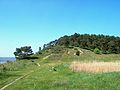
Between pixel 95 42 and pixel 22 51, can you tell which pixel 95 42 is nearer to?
pixel 95 42

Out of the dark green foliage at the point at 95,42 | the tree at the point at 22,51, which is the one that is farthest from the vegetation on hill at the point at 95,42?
the tree at the point at 22,51

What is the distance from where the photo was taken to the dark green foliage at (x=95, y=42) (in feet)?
521

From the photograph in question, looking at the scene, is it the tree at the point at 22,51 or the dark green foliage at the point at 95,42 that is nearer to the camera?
the tree at the point at 22,51

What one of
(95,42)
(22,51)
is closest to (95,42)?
(95,42)

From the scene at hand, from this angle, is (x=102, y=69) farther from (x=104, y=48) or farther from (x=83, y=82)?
(x=104, y=48)

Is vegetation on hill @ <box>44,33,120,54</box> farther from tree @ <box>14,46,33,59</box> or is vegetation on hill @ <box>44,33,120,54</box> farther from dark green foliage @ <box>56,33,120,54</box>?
tree @ <box>14,46,33,59</box>

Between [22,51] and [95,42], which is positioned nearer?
[22,51]

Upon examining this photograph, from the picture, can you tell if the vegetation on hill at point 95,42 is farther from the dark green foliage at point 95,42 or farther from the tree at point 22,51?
the tree at point 22,51

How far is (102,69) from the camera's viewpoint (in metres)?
40.5

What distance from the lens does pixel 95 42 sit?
165250 millimetres

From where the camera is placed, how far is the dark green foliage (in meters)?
159

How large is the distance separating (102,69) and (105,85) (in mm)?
18716

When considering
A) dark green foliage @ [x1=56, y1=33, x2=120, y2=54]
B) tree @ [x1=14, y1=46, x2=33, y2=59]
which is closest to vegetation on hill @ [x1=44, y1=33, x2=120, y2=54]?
dark green foliage @ [x1=56, y1=33, x2=120, y2=54]

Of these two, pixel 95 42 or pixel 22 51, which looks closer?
pixel 22 51
